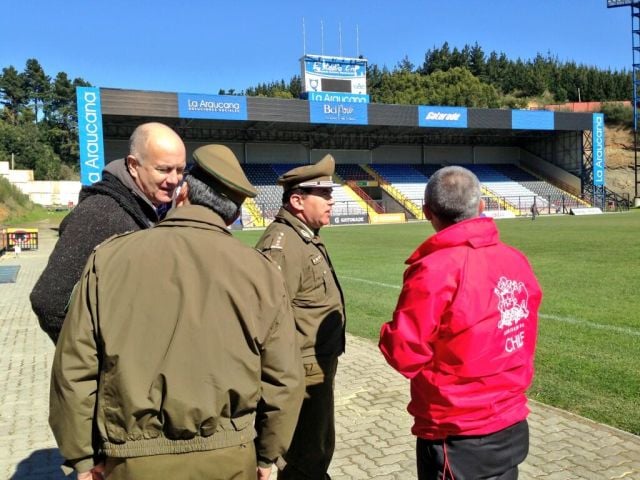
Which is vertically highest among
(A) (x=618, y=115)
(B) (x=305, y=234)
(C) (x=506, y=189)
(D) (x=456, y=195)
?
(A) (x=618, y=115)

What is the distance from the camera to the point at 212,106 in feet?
134

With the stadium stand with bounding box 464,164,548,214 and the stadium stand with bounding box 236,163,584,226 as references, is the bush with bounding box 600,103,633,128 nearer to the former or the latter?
the stadium stand with bounding box 236,163,584,226

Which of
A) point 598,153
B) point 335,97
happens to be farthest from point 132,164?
point 598,153

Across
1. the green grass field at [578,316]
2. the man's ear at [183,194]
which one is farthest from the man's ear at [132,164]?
the green grass field at [578,316]

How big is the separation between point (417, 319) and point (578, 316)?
7.04 metres

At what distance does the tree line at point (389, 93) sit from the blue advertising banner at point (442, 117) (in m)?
32.2

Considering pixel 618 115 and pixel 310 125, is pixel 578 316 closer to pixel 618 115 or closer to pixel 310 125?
pixel 310 125

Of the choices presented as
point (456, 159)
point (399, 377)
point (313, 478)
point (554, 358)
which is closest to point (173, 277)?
point (313, 478)

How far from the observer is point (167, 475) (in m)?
1.82

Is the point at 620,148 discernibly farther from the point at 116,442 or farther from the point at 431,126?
the point at 116,442

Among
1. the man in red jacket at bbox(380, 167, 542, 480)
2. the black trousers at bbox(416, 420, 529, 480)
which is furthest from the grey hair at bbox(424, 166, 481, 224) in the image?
the black trousers at bbox(416, 420, 529, 480)

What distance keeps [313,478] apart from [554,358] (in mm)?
4029

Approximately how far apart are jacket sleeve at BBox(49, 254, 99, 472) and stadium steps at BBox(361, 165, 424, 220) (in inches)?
1759

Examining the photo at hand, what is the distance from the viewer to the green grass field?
16.5 ft
